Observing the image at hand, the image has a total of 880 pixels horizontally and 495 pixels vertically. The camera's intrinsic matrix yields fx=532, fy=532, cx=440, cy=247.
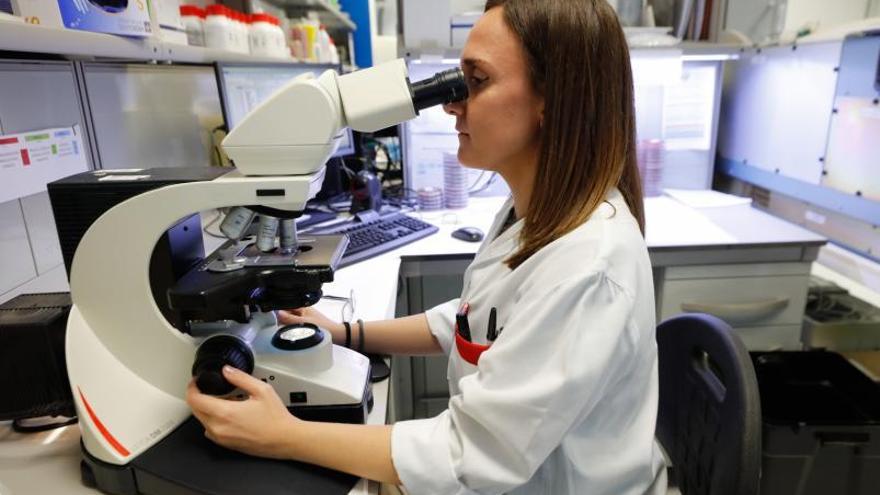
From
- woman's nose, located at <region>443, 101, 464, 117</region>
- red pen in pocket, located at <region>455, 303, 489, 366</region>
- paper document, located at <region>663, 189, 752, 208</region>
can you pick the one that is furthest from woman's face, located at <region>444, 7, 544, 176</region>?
paper document, located at <region>663, 189, 752, 208</region>

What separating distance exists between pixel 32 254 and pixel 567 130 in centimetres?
100

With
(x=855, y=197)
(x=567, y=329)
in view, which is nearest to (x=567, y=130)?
(x=567, y=329)

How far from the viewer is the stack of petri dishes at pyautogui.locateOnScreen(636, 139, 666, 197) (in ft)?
7.42

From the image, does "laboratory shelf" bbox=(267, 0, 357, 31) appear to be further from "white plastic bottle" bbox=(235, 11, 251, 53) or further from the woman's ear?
the woman's ear

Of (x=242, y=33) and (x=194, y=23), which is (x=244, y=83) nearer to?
(x=242, y=33)

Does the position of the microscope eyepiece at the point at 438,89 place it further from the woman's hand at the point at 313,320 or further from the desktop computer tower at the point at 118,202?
the woman's hand at the point at 313,320

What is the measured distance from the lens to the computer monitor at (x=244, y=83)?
1535 millimetres

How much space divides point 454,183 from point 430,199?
4.6 inches

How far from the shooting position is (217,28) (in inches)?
55.2

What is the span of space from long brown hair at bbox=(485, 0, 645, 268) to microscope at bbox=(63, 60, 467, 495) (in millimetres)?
132

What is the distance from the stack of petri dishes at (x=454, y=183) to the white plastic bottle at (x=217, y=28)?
3.17 feet

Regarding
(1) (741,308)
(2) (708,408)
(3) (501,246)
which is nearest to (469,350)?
(3) (501,246)

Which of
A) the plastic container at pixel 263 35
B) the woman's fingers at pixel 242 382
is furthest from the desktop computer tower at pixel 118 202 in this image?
the plastic container at pixel 263 35

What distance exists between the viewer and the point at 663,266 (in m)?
1.70
